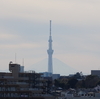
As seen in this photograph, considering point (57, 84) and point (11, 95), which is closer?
point (11, 95)

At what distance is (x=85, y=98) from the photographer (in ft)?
219

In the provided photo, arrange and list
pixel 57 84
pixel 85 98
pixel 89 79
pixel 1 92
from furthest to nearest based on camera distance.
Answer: pixel 89 79
pixel 57 84
pixel 85 98
pixel 1 92

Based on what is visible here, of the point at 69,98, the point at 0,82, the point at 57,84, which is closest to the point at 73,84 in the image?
the point at 57,84

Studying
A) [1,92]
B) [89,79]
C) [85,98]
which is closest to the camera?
[1,92]

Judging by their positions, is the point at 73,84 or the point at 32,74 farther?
the point at 73,84

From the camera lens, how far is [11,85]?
61812mm

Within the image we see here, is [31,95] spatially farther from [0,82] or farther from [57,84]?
[57,84]

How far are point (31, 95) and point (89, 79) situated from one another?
6614cm

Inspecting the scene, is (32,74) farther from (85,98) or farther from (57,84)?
(57,84)

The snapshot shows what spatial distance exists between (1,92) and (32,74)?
788 cm

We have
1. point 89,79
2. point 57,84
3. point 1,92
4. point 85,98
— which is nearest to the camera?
point 1,92

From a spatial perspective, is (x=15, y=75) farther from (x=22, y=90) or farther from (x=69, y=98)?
(x=69, y=98)

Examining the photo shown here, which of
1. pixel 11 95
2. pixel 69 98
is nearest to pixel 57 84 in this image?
pixel 69 98

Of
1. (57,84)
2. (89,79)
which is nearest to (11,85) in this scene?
(57,84)
